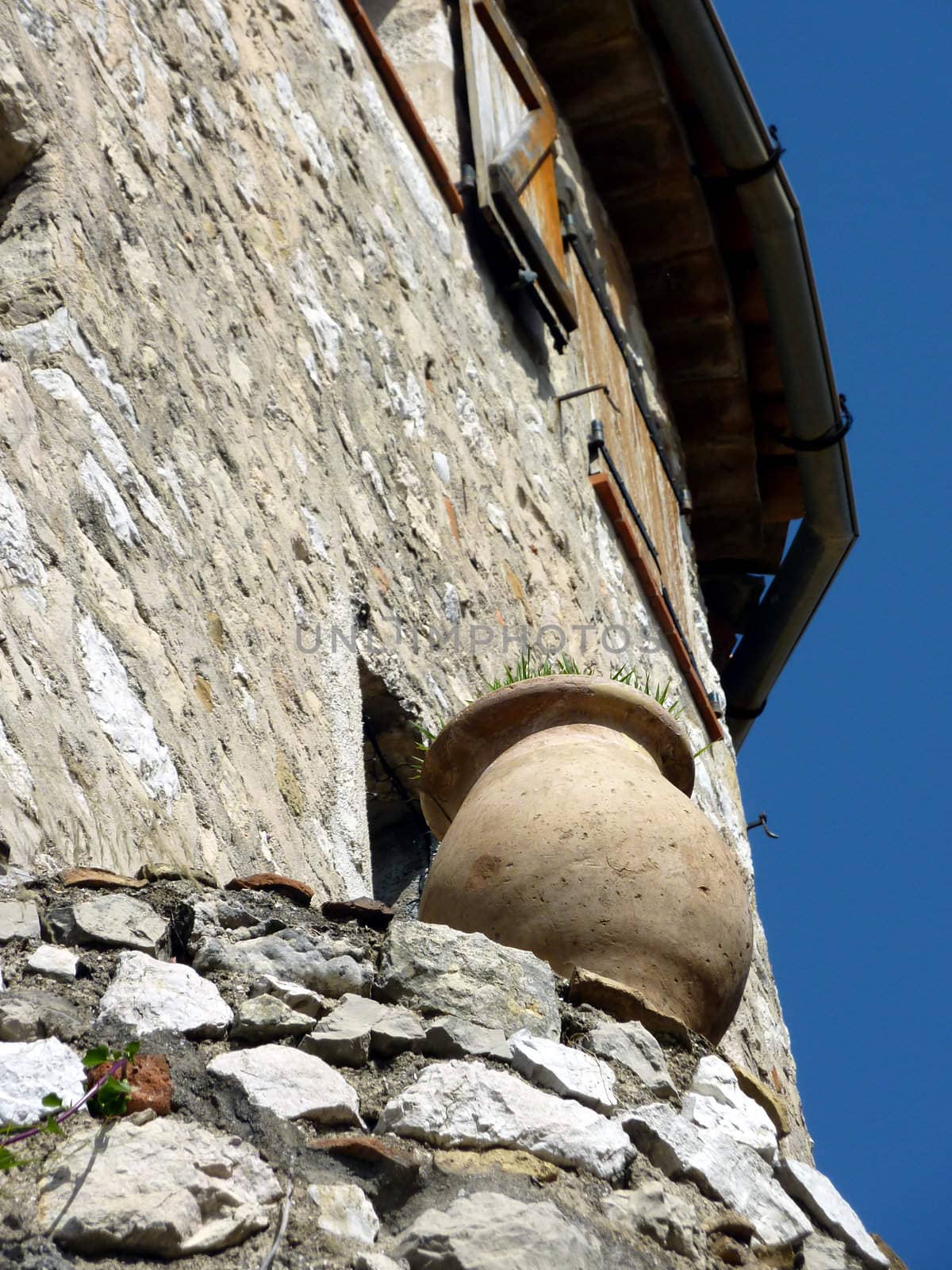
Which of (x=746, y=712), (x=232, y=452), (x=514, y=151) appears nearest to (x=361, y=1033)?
(x=232, y=452)

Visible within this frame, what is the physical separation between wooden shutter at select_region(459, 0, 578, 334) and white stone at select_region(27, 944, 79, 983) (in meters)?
3.98

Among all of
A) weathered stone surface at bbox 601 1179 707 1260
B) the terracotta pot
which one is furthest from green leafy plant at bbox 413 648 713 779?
weathered stone surface at bbox 601 1179 707 1260

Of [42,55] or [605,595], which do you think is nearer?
[42,55]

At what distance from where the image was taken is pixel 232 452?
305cm

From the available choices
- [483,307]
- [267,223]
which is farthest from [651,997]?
[483,307]

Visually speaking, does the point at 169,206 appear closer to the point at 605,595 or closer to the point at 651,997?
the point at 651,997

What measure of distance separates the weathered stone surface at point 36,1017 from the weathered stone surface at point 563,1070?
18.6 inches

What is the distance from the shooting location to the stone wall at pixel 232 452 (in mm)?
2299

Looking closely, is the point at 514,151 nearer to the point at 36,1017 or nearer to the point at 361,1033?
the point at 361,1033

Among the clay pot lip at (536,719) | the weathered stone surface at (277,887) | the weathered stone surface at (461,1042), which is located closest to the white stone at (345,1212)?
the weathered stone surface at (461,1042)

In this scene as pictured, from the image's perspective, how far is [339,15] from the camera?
462 centimetres

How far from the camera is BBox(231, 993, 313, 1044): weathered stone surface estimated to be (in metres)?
1.55

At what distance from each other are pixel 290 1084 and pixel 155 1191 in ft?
0.85

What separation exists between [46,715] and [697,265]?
5.54 metres
